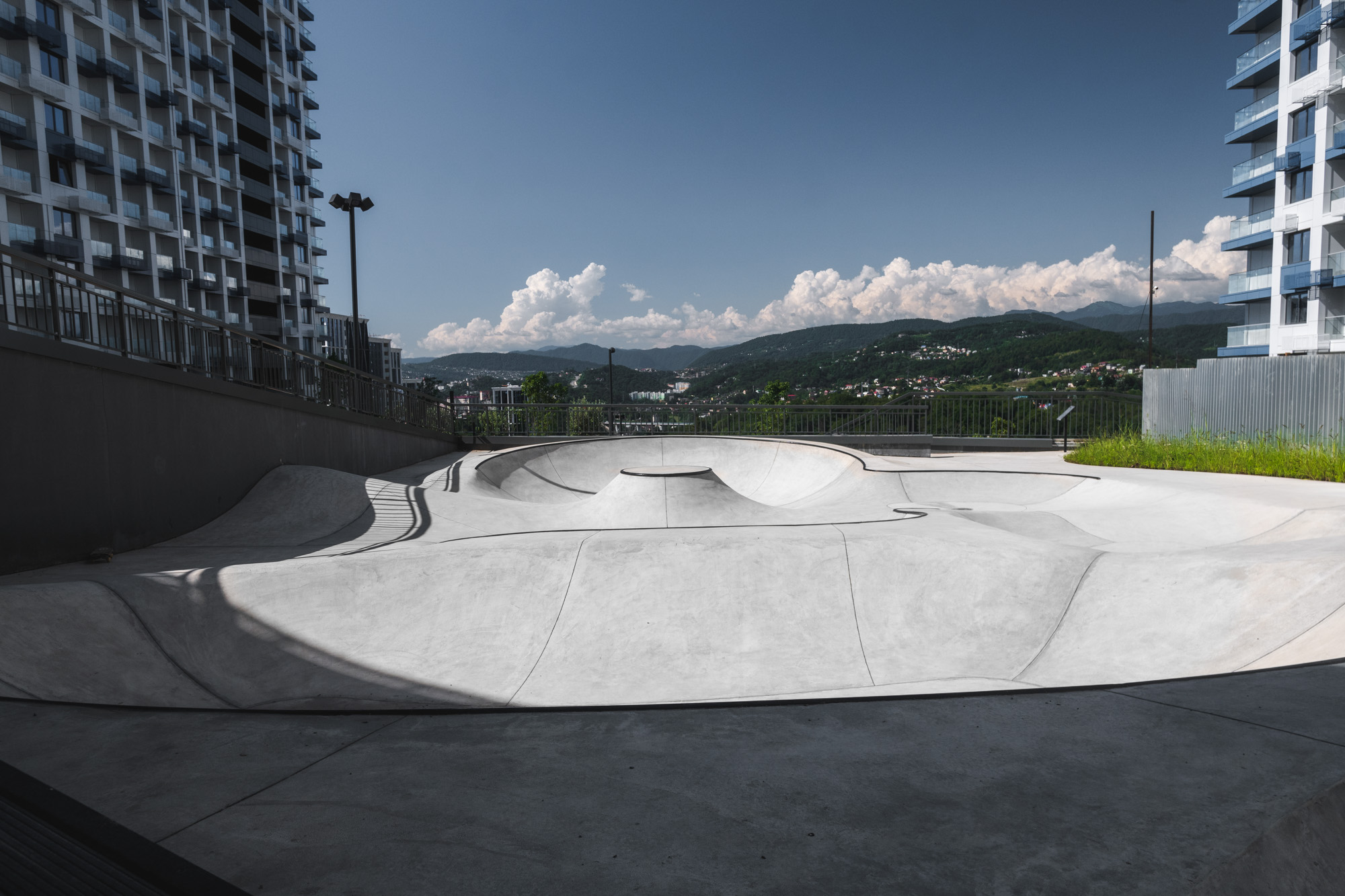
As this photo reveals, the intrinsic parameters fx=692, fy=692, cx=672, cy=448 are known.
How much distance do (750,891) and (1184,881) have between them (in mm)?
1362

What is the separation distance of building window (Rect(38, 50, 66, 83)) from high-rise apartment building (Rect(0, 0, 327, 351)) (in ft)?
0.22

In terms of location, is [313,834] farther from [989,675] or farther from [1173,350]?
[1173,350]

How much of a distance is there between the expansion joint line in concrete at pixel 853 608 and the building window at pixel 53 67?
5844cm

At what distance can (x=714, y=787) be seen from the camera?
2895mm

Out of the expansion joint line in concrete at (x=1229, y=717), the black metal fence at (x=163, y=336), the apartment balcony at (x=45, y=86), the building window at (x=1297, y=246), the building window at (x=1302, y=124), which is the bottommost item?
the expansion joint line in concrete at (x=1229, y=717)

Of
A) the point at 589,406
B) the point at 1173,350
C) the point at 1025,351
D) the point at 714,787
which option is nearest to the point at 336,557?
the point at 714,787

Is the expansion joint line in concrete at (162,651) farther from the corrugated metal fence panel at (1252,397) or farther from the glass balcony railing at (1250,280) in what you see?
the glass balcony railing at (1250,280)

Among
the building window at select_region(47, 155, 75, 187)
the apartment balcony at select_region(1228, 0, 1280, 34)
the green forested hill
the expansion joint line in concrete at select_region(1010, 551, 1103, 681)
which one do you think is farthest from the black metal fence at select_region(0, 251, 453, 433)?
the apartment balcony at select_region(1228, 0, 1280, 34)

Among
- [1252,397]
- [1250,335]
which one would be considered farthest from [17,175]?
[1250,335]

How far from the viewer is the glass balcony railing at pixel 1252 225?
3925cm

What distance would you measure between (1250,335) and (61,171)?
240ft

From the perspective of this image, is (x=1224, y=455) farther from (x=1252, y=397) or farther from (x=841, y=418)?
(x=841, y=418)

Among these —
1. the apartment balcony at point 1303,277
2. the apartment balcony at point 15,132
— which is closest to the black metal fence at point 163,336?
the apartment balcony at point 15,132

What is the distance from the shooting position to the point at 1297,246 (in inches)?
1474
